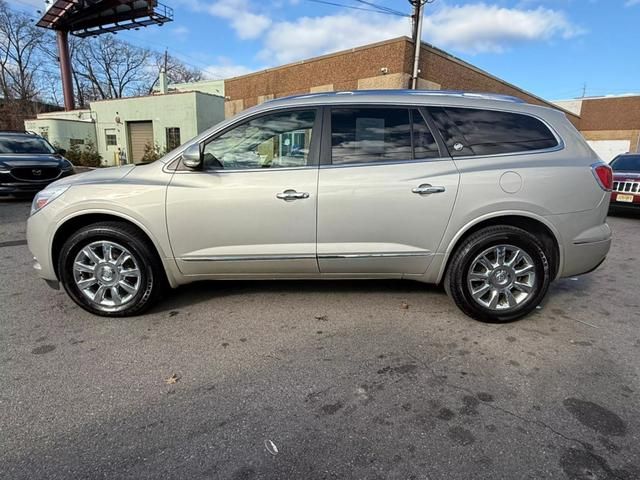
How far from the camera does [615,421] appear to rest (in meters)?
2.20

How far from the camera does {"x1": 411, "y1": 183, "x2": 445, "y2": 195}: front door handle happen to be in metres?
3.22

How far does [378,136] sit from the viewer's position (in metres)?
3.36

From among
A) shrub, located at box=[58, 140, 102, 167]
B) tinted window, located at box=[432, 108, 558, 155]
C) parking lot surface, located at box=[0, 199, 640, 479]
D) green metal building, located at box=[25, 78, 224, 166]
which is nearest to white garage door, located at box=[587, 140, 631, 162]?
green metal building, located at box=[25, 78, 224, 166]

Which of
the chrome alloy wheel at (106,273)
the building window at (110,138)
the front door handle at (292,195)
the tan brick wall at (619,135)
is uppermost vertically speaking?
the tan brick wall at (619,135)

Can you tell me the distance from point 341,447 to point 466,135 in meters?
2.70

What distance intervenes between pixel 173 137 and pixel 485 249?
2421cm

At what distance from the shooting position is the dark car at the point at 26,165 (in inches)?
365

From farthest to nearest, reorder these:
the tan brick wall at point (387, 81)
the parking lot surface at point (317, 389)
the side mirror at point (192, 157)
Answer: the tan brick wall at point (387, 81), the side mirror at point (192, 157), the parking lot surface at point (317, 389)

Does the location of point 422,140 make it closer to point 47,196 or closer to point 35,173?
point 47,196

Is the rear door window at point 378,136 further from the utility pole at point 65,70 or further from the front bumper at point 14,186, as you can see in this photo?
the utility pole at point 65,70

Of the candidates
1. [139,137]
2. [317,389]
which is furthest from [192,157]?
[139,137]

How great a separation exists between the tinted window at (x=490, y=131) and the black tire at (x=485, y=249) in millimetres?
717

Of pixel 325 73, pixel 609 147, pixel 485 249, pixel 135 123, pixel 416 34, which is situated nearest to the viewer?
→ pixel 485 249

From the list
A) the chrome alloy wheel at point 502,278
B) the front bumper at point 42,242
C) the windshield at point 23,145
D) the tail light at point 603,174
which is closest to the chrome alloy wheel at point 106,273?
the front bumper at point 42,242
